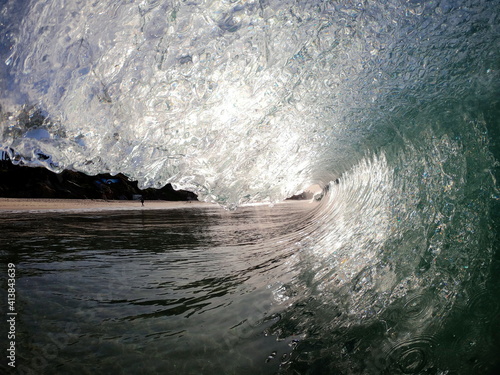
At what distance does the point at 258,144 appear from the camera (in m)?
3.54

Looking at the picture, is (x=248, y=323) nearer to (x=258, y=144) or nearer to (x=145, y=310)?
(x=145, y=310)

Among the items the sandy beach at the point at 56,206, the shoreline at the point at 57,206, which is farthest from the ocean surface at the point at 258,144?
the sandy beach at the point at 56,206

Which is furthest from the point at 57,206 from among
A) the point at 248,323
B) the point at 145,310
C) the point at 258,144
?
the point at 248,323

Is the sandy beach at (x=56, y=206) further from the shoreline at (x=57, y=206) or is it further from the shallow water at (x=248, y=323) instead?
the shallow water at (x=248, y=323)

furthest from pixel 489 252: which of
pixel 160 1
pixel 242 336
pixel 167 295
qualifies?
pixel 160 1

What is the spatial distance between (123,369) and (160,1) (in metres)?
2.07

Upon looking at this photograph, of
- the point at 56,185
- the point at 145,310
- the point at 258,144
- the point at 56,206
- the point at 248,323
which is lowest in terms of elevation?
the point at 248,323

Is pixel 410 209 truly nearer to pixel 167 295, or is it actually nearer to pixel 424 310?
pixel 424 310

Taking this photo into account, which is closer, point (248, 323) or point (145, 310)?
point (248, 323)

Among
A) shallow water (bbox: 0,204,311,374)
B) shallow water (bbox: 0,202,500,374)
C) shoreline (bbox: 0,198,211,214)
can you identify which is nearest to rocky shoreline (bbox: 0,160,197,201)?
shoreline (bbox: 0,198,211,214)

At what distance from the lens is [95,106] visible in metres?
2.56

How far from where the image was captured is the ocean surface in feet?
4.48

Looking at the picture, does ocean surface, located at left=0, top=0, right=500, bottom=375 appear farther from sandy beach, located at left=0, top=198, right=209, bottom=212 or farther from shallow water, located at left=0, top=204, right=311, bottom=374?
sandy beach, located at left=0, top=198, right=209, bottom=212

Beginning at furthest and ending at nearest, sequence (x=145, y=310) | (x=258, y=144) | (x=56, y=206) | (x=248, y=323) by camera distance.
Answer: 1. (x=56, y=206)
2. (x=258, y=144)
3. (x=145, y=310)
4. (x=248, y=323)
